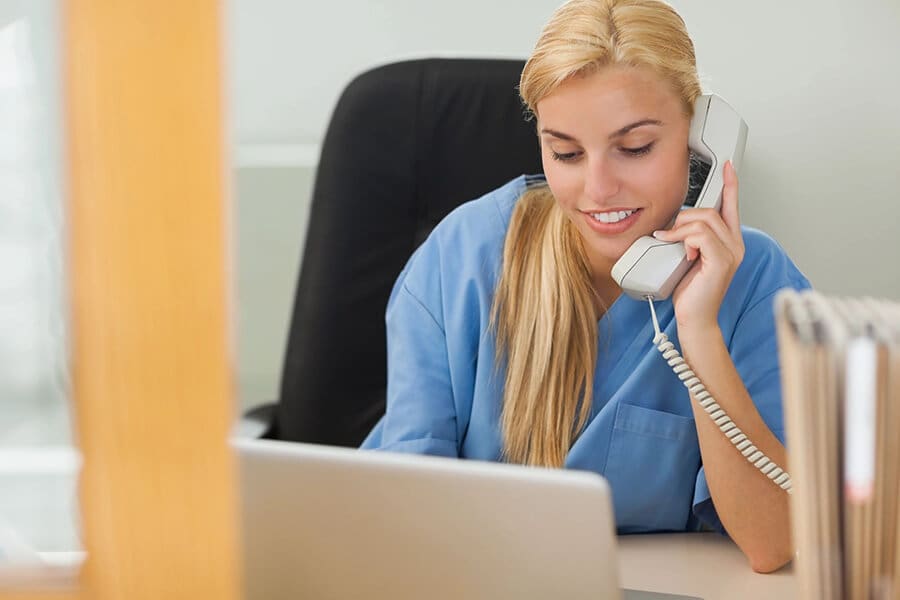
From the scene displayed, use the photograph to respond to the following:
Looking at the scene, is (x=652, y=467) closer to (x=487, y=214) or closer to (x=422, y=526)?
(x=487, y=214)

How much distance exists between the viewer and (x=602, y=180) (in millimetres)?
1026

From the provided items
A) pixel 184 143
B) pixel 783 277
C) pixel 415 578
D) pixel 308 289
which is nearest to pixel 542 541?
pixel 415 578

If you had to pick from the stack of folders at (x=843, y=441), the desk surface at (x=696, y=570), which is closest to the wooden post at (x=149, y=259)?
the stack of folders at (x=843, y=441)

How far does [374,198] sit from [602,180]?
30cm

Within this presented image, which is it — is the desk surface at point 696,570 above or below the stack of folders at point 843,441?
below

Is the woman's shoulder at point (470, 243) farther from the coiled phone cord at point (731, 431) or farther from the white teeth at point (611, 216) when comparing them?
the coiled phone cord at point (731, 431)

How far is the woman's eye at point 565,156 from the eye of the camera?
1048 millimetres

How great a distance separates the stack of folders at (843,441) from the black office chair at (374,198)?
0.62 m

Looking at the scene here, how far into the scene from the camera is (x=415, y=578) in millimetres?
631

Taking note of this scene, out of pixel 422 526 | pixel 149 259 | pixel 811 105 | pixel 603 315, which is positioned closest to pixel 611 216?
pixel 603 315

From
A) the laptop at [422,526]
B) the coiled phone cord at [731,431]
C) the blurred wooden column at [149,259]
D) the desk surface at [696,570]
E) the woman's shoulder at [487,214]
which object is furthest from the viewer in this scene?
the woman's shoulder at [487,214]

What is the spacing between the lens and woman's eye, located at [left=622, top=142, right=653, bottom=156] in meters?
1.02

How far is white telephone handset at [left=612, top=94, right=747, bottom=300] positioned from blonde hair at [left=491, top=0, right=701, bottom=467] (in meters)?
0.02

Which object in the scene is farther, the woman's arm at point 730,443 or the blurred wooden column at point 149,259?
the woman's arm at point 730,443
